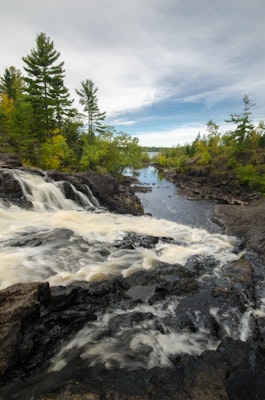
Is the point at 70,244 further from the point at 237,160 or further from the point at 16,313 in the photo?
the point at 237,160

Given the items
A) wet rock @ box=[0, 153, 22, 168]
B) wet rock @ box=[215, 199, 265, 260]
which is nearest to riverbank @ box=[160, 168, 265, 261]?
wet rock @ box=[215, 199, 265, 260]

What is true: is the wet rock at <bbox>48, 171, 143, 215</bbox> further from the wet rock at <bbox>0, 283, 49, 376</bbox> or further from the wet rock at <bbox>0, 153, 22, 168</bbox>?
the wet rock at <bbox>0, 283, 49, 376</bbox>

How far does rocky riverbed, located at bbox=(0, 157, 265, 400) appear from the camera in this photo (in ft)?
14.1

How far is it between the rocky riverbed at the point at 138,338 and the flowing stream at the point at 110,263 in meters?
0.04

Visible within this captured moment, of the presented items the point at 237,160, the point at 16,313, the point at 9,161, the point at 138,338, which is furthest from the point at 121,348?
the point at 237,160

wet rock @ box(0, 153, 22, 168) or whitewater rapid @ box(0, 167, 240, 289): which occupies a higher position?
wet rock @ box(0, 153, 22, 168)

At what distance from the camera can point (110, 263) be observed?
9820mm

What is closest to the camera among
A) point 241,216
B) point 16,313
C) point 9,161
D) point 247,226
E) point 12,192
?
point 16,313

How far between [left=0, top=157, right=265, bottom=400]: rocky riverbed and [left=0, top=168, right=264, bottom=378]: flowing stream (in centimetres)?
4

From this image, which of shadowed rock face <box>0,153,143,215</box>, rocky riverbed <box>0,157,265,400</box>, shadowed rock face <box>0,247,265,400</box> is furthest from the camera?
shadowed rock face <box>0,153,143,215</box>

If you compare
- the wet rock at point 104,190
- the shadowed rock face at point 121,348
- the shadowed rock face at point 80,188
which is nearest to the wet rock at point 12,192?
the shadowed rock face at point 80,188

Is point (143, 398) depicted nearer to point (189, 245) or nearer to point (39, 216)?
point (189, 245)

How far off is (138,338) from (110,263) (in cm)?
421

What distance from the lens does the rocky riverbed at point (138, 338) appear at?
4.29 metres
